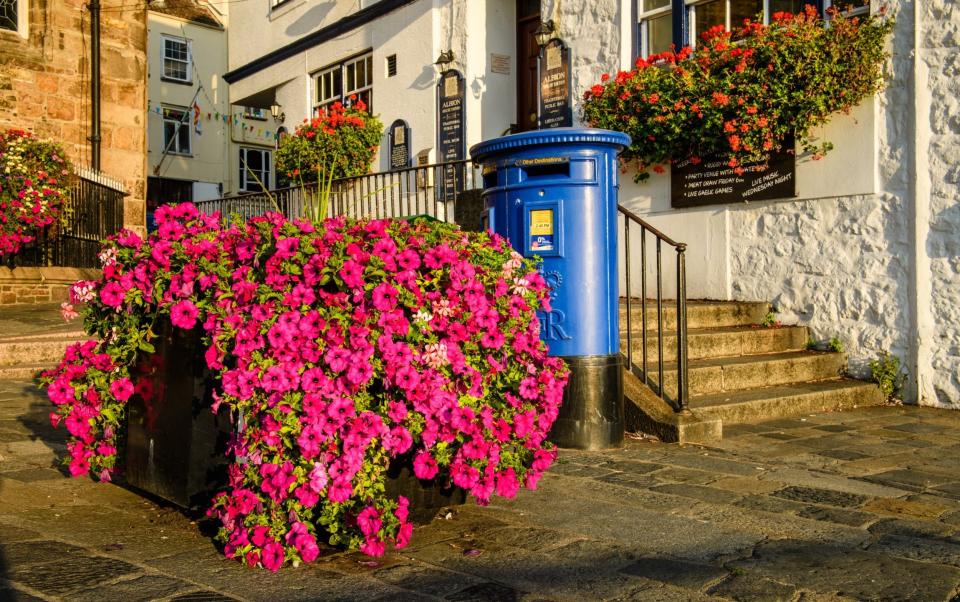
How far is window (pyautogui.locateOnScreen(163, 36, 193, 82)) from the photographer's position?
2892cm

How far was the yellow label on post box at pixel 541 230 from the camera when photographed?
18.2 ft

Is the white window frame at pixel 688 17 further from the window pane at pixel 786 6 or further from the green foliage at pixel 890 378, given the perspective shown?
the green foliage at pixel 890 378

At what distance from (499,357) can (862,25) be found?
19.2ft

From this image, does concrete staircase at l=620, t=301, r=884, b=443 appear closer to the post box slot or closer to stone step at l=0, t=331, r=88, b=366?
the post box slot

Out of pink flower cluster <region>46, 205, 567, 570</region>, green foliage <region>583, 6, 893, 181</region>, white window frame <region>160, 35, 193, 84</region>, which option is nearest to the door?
green foliage <region>583, 6, 893, 181</region>

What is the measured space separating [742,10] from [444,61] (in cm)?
490

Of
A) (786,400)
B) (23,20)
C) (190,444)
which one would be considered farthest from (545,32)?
(23,20)

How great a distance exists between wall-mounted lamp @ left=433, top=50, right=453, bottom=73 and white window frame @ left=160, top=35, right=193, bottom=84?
18122 mm

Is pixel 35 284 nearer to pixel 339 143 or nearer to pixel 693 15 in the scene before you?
pixel 339 143

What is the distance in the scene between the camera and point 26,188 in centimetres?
1229

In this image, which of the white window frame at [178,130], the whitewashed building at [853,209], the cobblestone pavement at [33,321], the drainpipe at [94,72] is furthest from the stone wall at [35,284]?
the white window frame at [178,130]

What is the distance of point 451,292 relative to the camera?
138 inches

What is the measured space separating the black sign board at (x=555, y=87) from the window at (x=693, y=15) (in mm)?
1047

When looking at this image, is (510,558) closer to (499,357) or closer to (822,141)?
(499,357)
